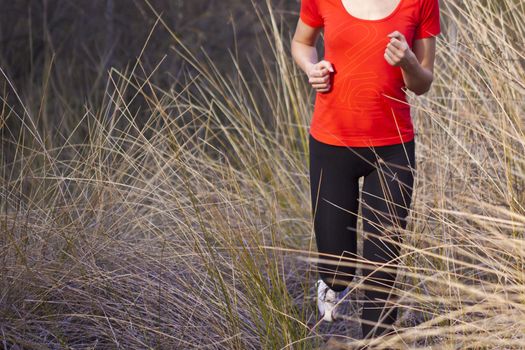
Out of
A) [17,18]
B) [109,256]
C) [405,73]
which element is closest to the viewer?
[405,73]

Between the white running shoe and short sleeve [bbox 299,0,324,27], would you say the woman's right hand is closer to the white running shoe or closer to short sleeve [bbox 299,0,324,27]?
short sleeve [bbox 299,0,324,27]

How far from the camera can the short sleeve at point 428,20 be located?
3.04m

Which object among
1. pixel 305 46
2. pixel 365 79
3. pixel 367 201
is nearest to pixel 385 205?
pixel 367 201

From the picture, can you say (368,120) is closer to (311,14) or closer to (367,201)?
(367,201)

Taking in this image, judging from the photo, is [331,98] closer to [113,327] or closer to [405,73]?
[405,73]

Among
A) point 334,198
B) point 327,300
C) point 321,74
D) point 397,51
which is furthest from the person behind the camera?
point 327,300

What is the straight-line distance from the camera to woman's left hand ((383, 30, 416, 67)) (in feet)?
9.06

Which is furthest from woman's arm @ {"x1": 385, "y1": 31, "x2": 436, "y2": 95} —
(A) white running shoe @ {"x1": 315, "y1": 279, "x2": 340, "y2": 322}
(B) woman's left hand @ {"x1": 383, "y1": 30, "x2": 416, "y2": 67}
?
(A) white running shoe @ {"x1": 315, "y1": 279, "x2": 340, "y2": 322}

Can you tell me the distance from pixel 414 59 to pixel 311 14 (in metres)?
0.51

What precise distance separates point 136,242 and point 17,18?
3965mm

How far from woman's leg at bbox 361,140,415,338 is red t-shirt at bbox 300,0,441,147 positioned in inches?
2.6

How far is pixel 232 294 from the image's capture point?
3.28 m

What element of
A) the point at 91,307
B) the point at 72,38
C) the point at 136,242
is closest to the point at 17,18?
the point at 72,38

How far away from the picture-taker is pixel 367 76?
9.82ft
